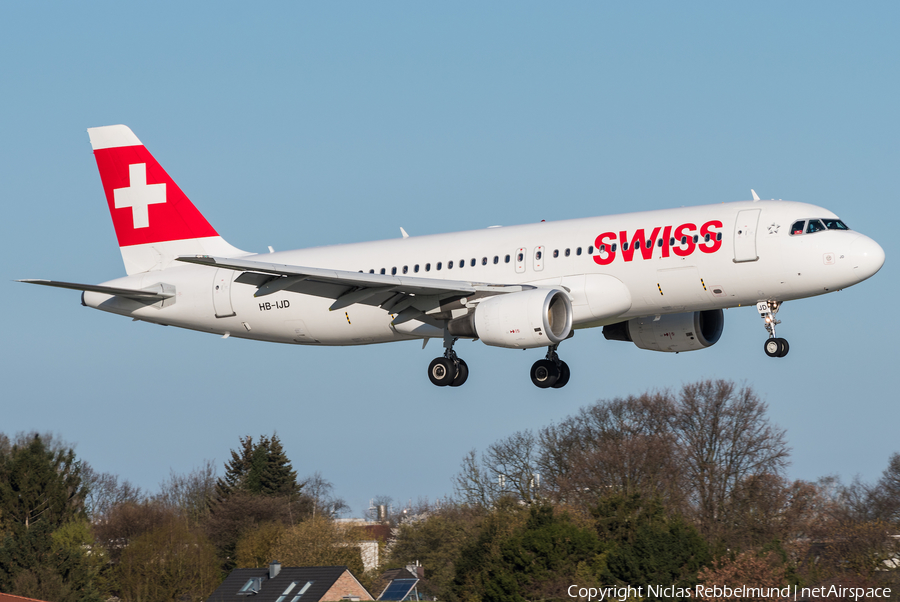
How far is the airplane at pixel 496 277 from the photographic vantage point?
30.9m

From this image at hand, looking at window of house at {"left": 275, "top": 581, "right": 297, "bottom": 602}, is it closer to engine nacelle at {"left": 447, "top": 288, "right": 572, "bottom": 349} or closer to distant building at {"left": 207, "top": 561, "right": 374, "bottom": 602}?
distant building at {"left": 207, "top": 561, "right": 374, "bottom": 602}

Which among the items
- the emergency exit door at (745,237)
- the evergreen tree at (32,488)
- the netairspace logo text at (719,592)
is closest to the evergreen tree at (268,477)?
the evergreen tree at (32,488)

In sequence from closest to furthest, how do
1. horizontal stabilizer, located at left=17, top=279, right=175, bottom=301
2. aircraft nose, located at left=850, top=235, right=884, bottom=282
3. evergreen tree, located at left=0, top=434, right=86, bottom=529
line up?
aircraft nose, located at left=850, top=235, right=884, bottom=282
horizontal stabilizer, located at left=17, top=279, right=175, bottom=301
evergreen tree, located at left=0, top=434, right=86, bottom=529

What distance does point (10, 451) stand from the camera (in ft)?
278

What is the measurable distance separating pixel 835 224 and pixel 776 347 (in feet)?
12.1

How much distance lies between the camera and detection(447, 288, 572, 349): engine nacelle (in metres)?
31.7

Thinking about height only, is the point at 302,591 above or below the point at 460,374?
below

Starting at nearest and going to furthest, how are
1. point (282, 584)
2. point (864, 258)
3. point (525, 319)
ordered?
1. point (864, 258)
2. point (525, 319)
3. point (282, 584)

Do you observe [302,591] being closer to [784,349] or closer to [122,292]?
[122,292]

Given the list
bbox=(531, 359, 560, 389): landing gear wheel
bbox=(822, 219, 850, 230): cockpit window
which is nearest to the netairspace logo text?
bbox=(531, 359, 560, 389): landing gear wheel

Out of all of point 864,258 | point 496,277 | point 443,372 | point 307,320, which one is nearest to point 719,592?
point 443,372

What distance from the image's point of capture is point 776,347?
31.6 m

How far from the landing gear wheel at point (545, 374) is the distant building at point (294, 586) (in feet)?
129

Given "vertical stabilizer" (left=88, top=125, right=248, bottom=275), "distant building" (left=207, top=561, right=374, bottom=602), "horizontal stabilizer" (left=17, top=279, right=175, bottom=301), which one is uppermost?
"vertical stabilizer" (left=88, top=125, right=248, bottom=275)
